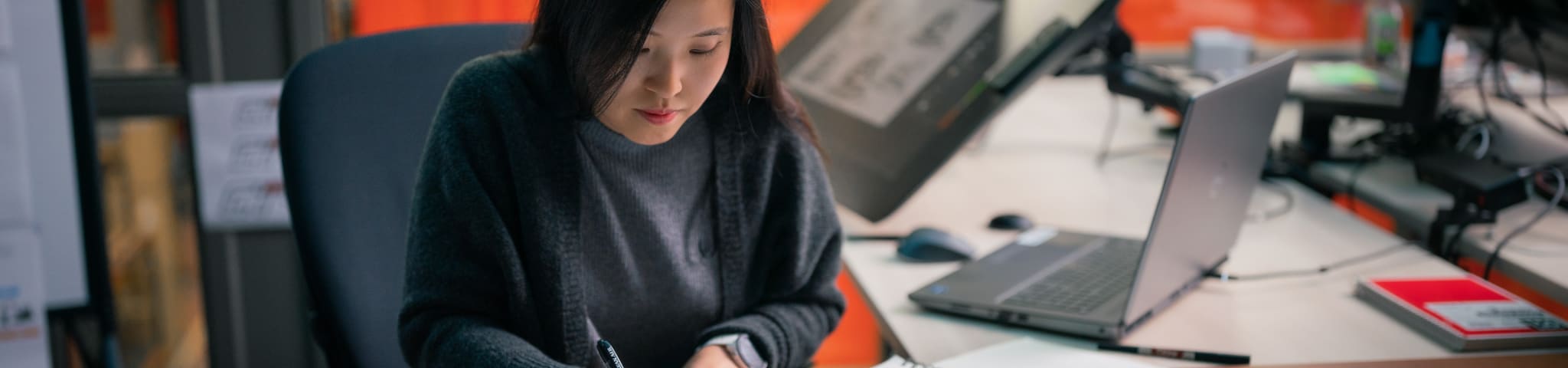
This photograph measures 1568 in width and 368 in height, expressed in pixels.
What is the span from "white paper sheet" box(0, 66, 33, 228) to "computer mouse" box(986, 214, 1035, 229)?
1.37 metres

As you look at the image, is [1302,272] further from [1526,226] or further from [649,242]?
[649,242]

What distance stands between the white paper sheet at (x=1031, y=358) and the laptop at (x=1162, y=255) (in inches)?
1.5

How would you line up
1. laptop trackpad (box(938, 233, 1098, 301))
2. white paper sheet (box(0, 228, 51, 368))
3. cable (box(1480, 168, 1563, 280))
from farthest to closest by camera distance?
1. white paper sheet (box(0, 228, 51, 368))
2. cable (box(1480, 168, 1563, 280))
3. laptop trackpad (box(938, 233, 1098, 301))

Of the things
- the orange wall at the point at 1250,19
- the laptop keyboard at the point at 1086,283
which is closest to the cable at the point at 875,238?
the laptop keyboard at the point at 1086,283

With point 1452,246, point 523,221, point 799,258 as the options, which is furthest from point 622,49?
point 1452,246

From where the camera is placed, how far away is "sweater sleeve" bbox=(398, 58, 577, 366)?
929 mm

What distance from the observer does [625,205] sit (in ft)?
3.37

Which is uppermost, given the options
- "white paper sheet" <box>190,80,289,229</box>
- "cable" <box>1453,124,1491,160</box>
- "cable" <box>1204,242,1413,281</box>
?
"cable" <box>1453,124,1491,160</box>

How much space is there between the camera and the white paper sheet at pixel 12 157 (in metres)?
1.61

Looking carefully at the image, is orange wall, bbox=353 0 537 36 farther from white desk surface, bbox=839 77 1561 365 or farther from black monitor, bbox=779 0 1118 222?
white desk surface, bbox=839 77 1561 365

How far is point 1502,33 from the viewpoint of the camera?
70.8 inches

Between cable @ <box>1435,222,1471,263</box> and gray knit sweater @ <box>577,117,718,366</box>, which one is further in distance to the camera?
cable @ <box>1435,222,1471,263</box>

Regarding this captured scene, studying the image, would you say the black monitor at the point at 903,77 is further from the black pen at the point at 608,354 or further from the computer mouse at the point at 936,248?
the black pen at the point at 608,354

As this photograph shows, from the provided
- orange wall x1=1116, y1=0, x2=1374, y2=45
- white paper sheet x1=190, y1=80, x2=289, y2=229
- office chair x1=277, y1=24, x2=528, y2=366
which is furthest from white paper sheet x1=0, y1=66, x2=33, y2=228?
orange wall x1=1116, y1=0, x2=1374, y2=45
